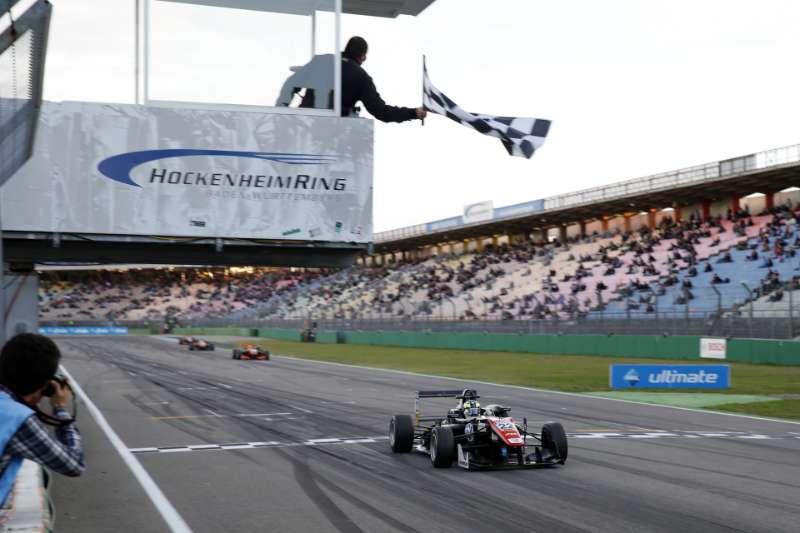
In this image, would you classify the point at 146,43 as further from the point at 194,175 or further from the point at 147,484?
the point at 147,484

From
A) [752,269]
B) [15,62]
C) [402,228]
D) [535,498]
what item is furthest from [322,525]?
[402,228]

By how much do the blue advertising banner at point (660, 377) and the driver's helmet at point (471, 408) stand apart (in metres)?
12.6

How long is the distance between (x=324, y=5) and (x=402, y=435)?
557 cm

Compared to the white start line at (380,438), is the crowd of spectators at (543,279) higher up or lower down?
higher up

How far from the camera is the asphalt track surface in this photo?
7.84 metres

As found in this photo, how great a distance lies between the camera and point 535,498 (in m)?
8.72

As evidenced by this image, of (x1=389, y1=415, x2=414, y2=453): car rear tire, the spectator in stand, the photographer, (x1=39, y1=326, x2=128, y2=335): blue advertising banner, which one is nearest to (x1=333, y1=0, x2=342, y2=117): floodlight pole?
(x1=389, y1=415, x2=414, y2=453): car rear tire

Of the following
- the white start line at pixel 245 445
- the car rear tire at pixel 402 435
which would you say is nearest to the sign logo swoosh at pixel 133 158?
the car rear tire at pixel 402 435

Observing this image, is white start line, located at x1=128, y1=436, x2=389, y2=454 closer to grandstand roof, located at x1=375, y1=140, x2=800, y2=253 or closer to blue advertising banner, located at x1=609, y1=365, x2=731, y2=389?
blue advertising banner, located at x1=609, y1=365, x2=731, y2=389

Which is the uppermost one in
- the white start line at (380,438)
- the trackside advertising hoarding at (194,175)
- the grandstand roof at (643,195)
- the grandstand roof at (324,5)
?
the grandstand roof at (643,195)

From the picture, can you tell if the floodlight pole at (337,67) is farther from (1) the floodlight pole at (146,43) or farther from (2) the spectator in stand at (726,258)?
(2) the spectator in stand at (726,258)

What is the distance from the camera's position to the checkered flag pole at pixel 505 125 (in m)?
9.31

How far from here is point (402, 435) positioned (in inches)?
465

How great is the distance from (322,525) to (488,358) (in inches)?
1202
